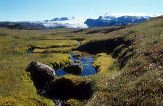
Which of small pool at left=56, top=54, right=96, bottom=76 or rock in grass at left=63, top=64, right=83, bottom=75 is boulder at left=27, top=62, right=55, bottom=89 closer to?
small pool at left=56, top=54, right=96, bottom=76

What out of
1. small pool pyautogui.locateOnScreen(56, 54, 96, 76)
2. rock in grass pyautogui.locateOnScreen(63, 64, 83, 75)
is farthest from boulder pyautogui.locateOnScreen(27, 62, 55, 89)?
rock in grass pyautogui.locateOnScreen(63, 64, 83, 75)

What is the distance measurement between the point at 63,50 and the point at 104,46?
12218 millimetres

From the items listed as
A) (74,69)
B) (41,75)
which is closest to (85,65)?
(74,69)

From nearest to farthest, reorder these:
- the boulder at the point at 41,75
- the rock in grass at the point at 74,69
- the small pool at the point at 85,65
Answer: the boulder at the point at 41,75, the small pool at the point at 85,65, the rock in grass at the point at 74,69

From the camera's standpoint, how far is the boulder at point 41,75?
56.3 meters

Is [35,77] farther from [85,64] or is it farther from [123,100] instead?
[123,100]

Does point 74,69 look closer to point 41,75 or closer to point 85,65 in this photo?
point 85,65

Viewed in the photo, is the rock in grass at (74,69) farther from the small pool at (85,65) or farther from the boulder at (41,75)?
the boulder at (41,75)

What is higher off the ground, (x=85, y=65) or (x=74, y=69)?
(x=74, y=69)

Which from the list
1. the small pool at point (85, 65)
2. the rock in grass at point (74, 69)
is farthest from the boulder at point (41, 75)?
the rock in grass at point (74, 69)

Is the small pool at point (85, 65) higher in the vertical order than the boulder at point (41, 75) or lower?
lower

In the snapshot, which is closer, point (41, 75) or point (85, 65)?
point (41, 75)

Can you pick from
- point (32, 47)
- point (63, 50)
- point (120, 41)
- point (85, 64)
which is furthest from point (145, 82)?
point (32, 47)

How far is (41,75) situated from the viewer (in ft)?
A: 189
